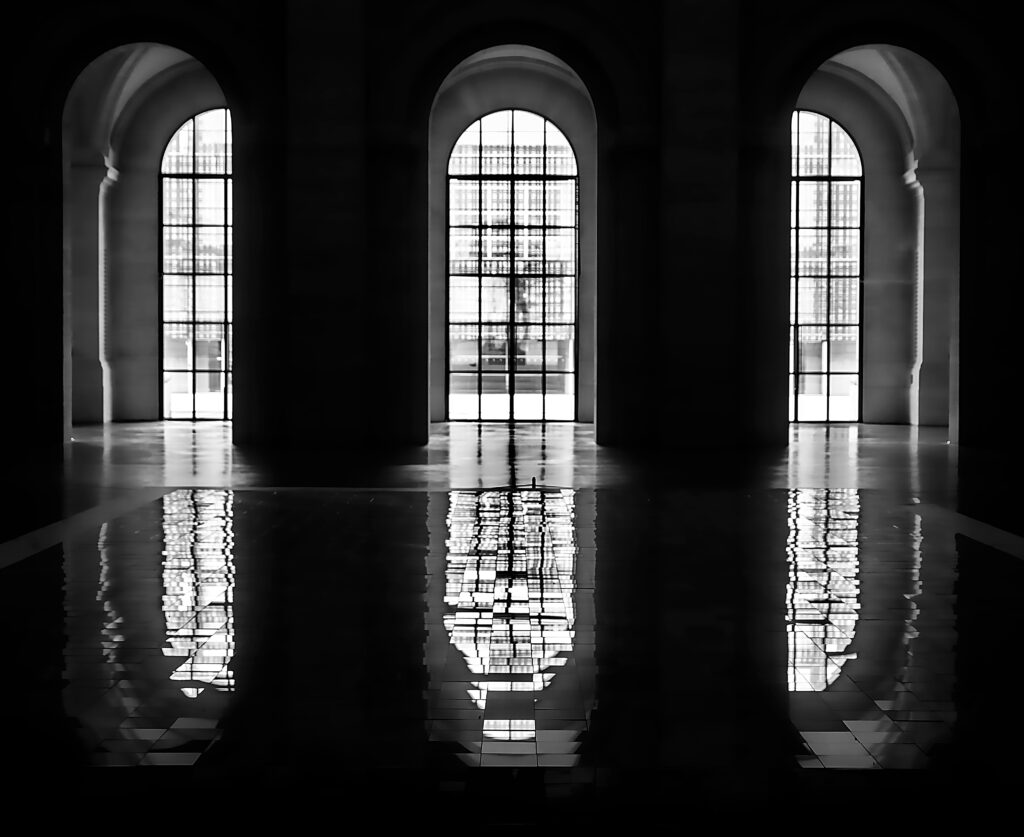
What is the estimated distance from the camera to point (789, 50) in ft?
61.1

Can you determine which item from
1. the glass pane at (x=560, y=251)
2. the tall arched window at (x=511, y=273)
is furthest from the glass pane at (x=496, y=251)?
the glass pane at (x=560, y=251)

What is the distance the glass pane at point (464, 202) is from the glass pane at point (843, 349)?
8896 millimetres

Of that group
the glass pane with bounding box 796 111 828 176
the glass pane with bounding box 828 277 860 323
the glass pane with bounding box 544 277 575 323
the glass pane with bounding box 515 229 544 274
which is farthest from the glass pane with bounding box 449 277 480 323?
the glass pane with bounding box 828 277 860 323

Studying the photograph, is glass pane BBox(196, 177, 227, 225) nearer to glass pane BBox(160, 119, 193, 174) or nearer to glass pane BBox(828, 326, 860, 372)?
glass pane BBox(160, 119, 193, 174)

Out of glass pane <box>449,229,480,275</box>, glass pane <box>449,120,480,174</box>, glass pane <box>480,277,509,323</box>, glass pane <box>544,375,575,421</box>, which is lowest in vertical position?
glass pane <box>544,375,575,421</box>

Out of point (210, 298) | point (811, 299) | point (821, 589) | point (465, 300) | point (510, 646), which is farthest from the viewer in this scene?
point (811, 299)

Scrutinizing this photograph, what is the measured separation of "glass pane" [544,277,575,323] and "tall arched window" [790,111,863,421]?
532 cm

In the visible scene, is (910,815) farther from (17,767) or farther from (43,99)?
(43,99)

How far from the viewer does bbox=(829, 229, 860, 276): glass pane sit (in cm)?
2630

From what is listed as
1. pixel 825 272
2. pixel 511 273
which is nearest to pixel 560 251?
pixel 511 273

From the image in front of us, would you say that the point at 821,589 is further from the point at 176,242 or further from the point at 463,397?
the point at 176,242

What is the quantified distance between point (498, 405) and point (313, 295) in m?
8.31

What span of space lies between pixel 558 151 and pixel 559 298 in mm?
3407

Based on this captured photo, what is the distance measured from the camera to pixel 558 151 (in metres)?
26.0
